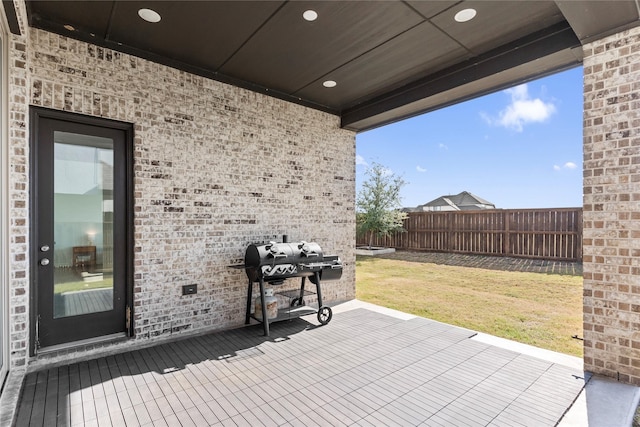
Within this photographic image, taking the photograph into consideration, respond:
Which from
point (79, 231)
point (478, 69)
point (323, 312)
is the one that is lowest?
point (323, 312)

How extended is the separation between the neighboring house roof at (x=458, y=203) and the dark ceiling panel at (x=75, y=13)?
45.4 feet

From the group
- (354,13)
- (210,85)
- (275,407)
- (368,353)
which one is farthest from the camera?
(210,85)

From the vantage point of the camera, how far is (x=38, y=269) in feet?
9.77

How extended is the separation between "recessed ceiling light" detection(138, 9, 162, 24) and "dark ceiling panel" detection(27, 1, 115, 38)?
0.74ft

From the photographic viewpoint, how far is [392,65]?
12.4 ft

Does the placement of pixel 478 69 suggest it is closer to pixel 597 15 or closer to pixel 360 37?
pixel 597 15

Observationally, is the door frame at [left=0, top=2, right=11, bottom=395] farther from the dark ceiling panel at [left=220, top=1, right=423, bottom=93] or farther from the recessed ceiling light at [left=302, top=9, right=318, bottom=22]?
the recessed ceiling light at [left=302, top=9, right=318, bottom=22]

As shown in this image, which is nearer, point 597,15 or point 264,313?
point 597,15

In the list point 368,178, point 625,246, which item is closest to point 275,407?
point 625,246

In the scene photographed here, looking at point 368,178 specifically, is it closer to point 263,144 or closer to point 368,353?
point 263,144

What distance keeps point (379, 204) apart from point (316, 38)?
9338mm

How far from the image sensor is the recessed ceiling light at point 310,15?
2766 mm

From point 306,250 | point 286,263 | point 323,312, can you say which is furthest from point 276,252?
point 323,312

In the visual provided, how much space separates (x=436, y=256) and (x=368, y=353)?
761 cm
